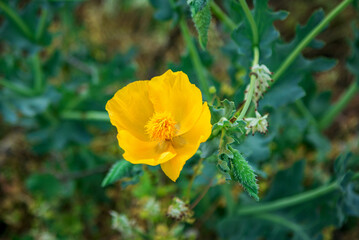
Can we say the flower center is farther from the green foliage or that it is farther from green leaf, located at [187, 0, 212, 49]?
green leaf, located at [187, 0, 212, 49]

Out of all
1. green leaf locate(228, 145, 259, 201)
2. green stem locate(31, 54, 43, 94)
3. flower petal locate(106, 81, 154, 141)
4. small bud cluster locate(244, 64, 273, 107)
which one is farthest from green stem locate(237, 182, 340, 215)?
green stem locate(31, 54, 43, 94)

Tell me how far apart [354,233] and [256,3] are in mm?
1752

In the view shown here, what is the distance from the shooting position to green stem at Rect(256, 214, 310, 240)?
198 cm

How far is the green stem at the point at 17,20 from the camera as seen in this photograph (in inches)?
81.5

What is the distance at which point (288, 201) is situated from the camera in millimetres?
1908

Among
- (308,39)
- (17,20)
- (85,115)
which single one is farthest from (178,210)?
(17,20)

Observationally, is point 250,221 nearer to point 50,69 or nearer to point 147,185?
point 147,185

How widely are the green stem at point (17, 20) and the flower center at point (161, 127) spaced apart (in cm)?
124

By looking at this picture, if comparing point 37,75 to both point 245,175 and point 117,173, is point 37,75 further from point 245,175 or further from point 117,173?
point 245,175

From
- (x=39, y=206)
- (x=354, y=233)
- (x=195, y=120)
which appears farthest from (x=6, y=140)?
(x=354, y=233)

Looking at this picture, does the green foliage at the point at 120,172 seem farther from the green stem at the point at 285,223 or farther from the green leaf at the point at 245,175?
the green stem at the point at 285,223

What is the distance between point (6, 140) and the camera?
278 centimetres

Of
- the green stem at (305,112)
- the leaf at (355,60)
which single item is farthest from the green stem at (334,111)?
the leaf at (355,60)

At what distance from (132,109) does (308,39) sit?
2.71 feet
